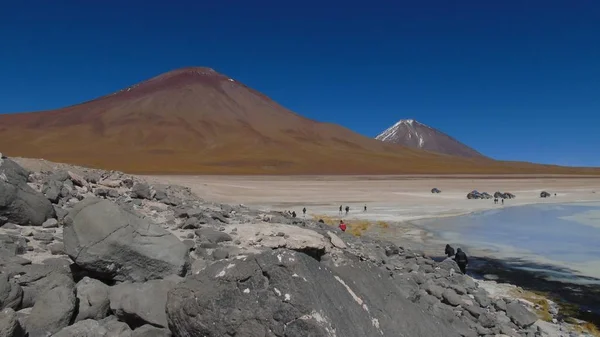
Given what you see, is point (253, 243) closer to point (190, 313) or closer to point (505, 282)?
point (190, 313)

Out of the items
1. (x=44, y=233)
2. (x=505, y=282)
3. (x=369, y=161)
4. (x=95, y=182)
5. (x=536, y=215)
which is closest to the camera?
(x=44, y=233)

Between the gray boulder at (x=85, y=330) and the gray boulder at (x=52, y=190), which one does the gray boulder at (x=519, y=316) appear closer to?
the gray boulder at (x=85, y=330)

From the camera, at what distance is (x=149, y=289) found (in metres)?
5.41

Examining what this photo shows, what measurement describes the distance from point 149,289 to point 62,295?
931mm

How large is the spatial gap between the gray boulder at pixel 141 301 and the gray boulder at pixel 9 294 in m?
0.97

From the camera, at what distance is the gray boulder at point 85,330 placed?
482 cm

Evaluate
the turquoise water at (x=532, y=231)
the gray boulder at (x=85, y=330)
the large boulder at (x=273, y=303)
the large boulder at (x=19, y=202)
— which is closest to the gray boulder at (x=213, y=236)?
the large boulder at (x=19, y=202)

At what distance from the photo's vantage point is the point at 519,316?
954 cm

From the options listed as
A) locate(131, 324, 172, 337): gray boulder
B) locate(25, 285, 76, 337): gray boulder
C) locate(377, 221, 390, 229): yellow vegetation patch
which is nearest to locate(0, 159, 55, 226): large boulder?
locate(25, 285, 76, 337): gray boulder

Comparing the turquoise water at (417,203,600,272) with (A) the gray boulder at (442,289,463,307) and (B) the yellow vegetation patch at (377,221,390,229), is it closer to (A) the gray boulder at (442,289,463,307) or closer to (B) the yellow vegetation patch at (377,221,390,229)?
(B) the yellow vegetation patch at (377,221,390,229)

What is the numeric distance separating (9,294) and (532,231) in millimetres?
25483

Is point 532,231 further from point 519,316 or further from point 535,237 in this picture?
point 519,316

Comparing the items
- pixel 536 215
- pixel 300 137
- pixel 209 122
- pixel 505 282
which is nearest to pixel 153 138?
pixel 209 122

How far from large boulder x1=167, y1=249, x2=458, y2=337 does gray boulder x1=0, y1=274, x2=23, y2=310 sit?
1.82 m
